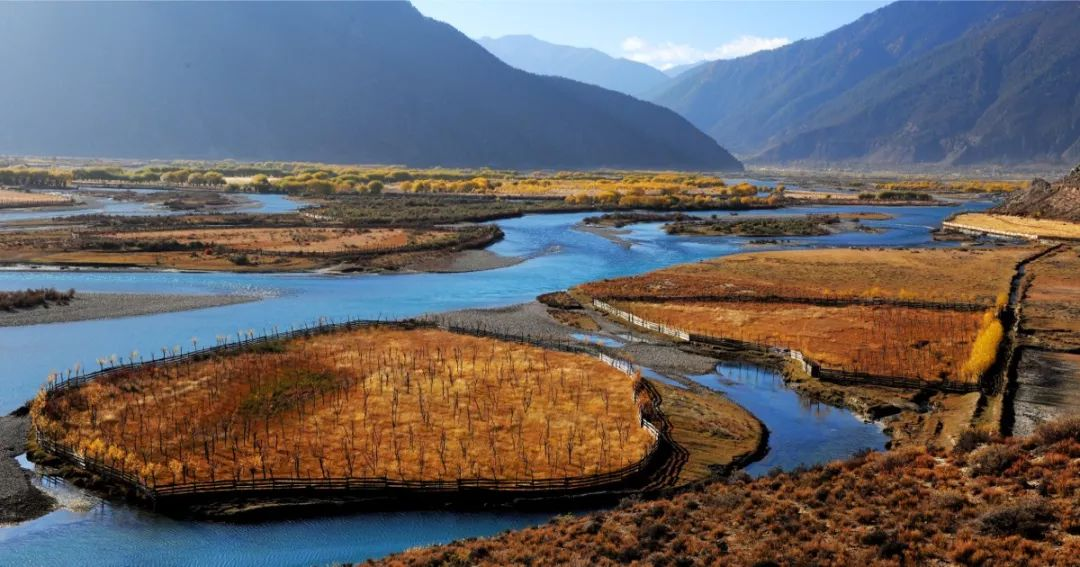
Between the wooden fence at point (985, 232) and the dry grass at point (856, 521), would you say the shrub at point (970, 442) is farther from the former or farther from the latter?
the wooden fence at point (985, 232)

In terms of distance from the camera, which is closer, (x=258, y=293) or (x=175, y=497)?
(x=175, y=497)

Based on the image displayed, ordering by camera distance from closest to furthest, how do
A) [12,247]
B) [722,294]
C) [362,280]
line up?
[722,294] < [362,280] < [12,247]

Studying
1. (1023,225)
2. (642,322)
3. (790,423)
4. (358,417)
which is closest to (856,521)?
(790,423)

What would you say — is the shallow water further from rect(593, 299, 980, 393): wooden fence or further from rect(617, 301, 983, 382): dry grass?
rect(617, 301, 983, 382): dry grass

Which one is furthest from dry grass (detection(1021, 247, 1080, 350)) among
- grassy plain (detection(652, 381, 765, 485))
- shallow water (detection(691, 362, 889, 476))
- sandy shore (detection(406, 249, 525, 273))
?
sandy shore (detection(406, 249, 525, 273))

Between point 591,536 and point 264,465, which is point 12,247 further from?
point 591,536

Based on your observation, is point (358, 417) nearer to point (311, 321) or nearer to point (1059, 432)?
point (311, 321)

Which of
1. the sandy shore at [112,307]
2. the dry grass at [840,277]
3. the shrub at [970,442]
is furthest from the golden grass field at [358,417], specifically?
the dry grass at [840,277]

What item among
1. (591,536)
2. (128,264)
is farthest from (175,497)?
(128,264)
